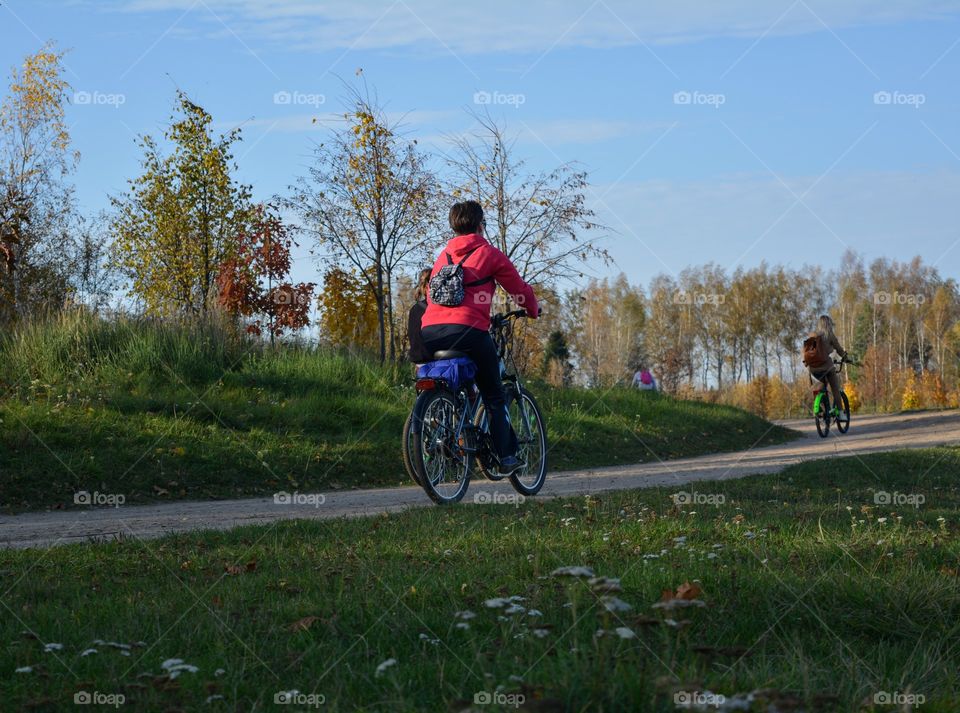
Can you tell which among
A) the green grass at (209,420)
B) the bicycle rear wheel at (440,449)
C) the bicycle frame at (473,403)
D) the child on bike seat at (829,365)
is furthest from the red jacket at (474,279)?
the child on bike seat at (829,365)

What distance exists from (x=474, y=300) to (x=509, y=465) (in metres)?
1.56

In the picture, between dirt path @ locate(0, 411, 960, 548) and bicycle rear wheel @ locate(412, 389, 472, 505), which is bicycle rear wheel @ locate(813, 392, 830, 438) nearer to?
dirt path @ locate(0, 411, 960, 548)

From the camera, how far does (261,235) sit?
73.8 feet

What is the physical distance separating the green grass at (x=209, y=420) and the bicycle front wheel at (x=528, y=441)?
255 centimetres

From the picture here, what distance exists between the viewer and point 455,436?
327 inches

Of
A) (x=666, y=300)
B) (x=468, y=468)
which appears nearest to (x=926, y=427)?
(x=468, y=468)

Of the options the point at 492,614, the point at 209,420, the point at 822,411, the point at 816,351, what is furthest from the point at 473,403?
the point at 822,411

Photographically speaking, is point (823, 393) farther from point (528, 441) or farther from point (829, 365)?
point (528, 441)

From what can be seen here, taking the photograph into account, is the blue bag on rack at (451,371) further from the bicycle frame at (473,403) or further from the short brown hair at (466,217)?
the short brown hair at (466,217)

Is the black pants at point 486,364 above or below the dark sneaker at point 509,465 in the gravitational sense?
above

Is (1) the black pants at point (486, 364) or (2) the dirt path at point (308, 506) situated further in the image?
(1) the black pants at point (486, 364)

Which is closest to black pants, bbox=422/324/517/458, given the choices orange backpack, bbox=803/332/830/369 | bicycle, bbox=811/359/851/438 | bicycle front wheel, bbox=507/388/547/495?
bicycle front wheel, bbox=507/388/547/495

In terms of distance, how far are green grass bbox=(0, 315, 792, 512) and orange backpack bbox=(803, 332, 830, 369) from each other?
8.10ft

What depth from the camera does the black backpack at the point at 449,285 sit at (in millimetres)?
7922
